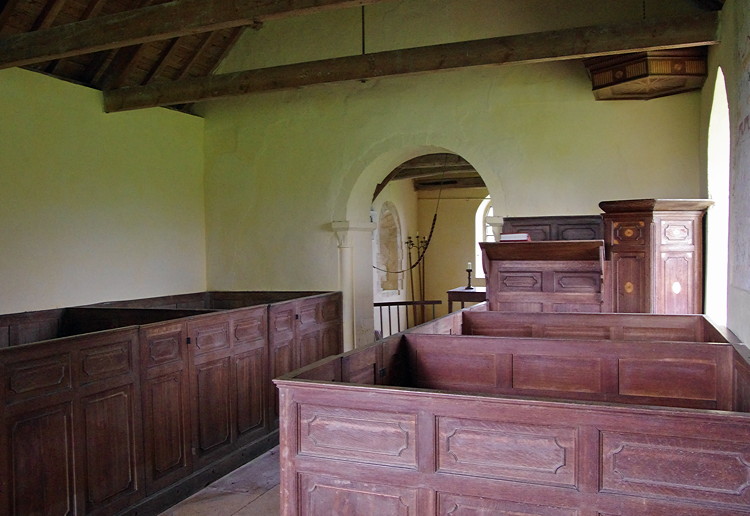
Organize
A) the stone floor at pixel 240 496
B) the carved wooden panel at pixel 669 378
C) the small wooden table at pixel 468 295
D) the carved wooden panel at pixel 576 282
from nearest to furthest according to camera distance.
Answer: the carved wooden panel at pixel 669 378
the stone floor at pixel 240 496
the carved wooden panel at pixel 576 282
the small wooden table at pixel 468 295

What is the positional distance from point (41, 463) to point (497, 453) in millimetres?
2227

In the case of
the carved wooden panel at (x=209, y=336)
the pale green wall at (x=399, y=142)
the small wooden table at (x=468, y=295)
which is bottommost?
the small wooden table at (x=468, y=295)

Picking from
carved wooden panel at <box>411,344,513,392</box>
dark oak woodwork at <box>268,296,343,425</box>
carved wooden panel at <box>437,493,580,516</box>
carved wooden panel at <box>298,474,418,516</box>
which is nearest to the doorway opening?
dark oak woodwork at <box>268,296,343,425</box>

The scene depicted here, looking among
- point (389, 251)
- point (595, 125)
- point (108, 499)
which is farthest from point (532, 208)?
point (389, 251)

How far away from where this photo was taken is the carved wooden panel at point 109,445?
3154mm

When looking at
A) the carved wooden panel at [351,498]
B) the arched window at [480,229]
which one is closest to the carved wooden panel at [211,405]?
the carved wooden panel at [351,498]

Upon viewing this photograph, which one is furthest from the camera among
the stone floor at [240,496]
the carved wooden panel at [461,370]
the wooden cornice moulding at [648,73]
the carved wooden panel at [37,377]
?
the wooden cornice moulding at [648,73]

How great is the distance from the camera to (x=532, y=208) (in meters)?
5.64

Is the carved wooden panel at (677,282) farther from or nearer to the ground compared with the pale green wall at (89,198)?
nearer to the ground

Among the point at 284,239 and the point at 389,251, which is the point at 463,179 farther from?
the point at 284,239

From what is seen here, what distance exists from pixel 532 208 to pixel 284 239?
2.65 m

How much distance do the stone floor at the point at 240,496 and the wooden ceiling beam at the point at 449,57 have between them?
3147 millimetres

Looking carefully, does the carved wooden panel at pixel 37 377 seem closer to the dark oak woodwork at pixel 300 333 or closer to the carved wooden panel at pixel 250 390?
the carved wooden panel at pixel 250 390

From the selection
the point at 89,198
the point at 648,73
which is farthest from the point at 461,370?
the point at 89,198
